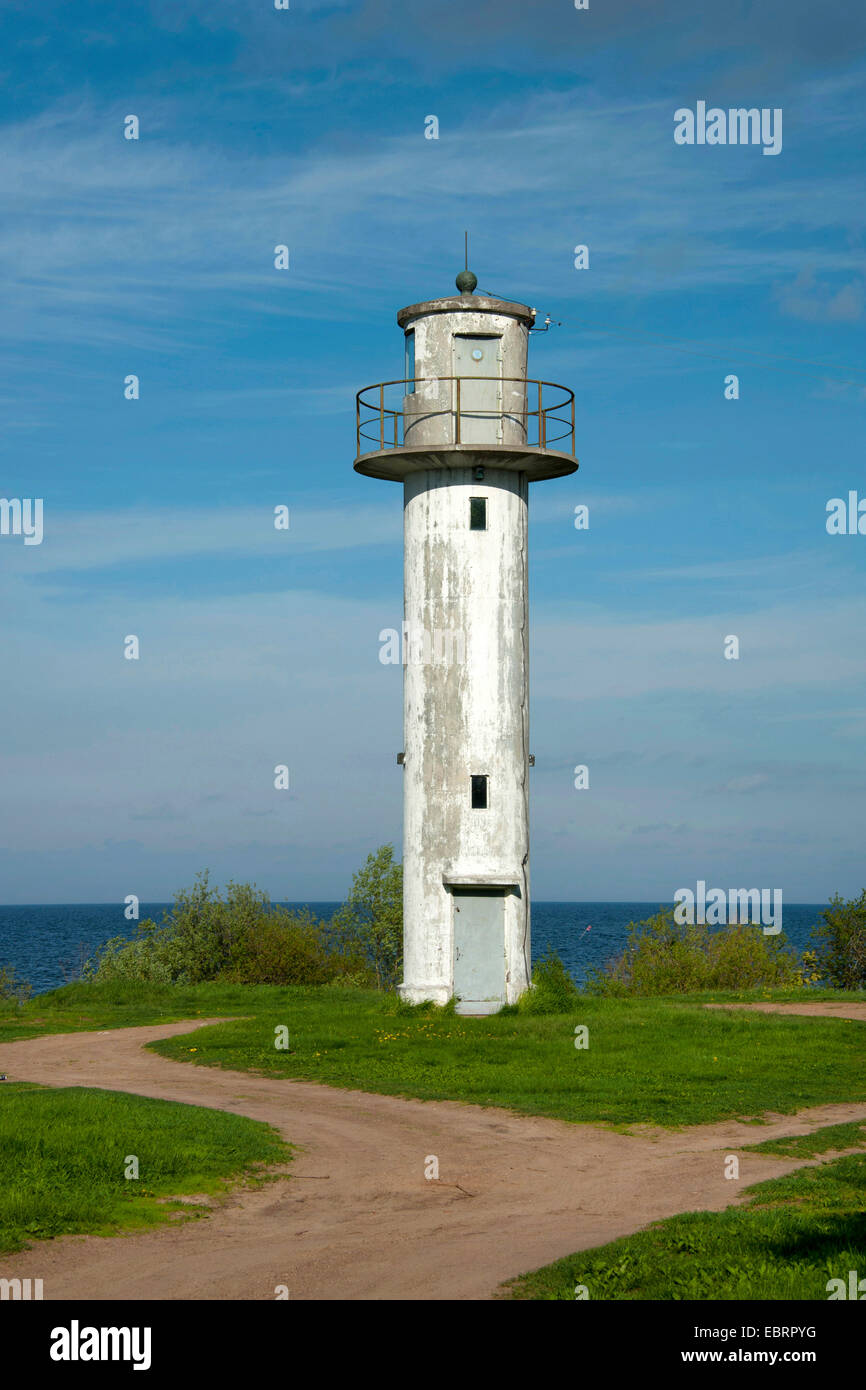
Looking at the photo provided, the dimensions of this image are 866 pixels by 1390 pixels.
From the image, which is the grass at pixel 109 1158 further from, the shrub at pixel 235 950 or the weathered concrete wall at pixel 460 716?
the shrub at pixel 235 950

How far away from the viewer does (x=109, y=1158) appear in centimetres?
1502

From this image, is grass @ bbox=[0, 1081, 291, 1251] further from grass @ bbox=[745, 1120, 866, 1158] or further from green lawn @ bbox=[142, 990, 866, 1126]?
grass @ bbox=[745, 1120, 866, 1158]

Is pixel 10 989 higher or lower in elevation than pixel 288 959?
lower

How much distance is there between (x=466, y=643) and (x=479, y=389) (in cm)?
567

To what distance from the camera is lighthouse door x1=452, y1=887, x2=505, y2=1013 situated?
96.3 ft

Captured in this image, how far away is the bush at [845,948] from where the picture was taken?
137ft

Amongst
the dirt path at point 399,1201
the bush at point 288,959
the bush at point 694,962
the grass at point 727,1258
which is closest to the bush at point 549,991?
the dirt path at point 399,1201

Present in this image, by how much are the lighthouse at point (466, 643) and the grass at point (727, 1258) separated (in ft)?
51.4

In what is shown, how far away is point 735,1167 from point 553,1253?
4.38 m

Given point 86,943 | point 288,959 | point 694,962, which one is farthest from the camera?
point 86,943

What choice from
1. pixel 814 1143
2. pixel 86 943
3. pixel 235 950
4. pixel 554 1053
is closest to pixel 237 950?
pixel 235 950

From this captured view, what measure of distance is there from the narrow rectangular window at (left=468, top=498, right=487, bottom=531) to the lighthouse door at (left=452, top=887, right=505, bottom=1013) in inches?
312

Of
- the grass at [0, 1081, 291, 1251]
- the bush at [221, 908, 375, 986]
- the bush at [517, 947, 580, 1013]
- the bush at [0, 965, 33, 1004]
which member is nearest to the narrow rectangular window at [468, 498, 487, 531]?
the bush at [517, 947, 580, 1013]

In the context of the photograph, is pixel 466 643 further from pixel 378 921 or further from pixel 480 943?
pixel 378 921
